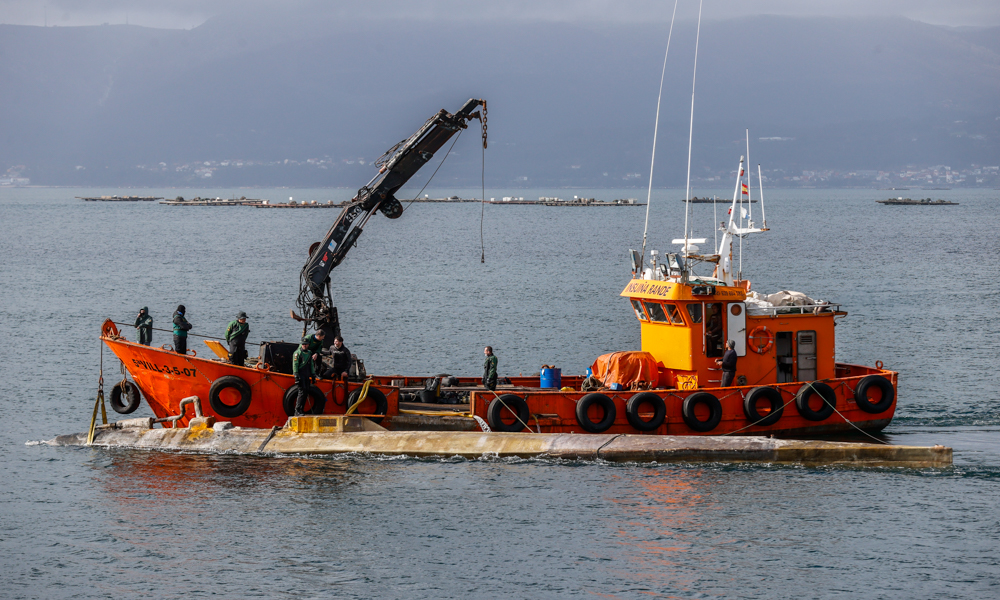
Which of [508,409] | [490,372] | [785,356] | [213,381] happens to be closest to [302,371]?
[213,381]

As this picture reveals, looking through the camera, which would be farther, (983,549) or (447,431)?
(447,431)

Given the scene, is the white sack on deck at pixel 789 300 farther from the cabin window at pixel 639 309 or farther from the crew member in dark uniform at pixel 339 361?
the crew member in dark uniform at pixel 339 361

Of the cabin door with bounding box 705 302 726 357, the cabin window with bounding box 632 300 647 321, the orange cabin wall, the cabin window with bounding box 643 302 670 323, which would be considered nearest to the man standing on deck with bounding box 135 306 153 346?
the cabin window with bounding box 632 300 647 321

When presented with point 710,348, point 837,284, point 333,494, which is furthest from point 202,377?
point 837,284

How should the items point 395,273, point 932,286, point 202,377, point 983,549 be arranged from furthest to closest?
1. point 395,273
2. point 932,286
3. point 202,377
4. point 983,549

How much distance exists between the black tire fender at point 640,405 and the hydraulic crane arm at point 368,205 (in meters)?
6.23

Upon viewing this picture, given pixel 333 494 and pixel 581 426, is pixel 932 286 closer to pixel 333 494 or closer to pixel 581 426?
pixel 581 426

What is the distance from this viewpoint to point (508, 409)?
21016 millimetres

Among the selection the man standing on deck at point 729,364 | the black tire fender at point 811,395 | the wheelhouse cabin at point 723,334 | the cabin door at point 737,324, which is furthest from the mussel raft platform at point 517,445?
the cabin door at point 737,324

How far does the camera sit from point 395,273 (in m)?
67.3

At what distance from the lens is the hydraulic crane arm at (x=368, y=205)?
21875mm

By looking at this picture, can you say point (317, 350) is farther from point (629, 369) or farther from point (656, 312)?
point (656, 312)

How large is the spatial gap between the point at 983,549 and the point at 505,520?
754cm

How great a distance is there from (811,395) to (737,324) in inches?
82.0
